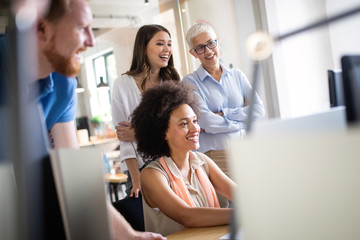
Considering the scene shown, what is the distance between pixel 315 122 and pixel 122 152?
1380 millimetres

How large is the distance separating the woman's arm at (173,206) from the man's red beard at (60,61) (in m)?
0.68

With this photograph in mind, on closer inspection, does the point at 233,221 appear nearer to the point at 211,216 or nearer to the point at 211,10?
the point at 211,216

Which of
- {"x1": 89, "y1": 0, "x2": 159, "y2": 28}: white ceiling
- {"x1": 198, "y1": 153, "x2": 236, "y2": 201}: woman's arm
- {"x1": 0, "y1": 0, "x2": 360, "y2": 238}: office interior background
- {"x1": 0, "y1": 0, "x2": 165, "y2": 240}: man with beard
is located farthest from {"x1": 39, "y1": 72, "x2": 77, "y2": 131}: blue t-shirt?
{"x1": 89, "y1": 0, "x2": 159, "y2": 28}: white ceiling

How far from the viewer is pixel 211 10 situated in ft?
11.3

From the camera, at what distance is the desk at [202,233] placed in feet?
3.53

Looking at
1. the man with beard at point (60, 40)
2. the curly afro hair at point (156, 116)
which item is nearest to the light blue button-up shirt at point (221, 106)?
the curly afro hair at point (156, 116)

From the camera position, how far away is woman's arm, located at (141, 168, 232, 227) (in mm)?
1211

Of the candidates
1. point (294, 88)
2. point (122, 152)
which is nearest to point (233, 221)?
point (122, 152)

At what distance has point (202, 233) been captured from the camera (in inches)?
44.6

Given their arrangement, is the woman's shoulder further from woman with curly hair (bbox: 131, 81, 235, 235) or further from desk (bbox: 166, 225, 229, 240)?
desk (bbox: 166, 225, 229, 240)

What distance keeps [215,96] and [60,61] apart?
4.31 ft

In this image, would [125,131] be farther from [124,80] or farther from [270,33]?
[270,33]

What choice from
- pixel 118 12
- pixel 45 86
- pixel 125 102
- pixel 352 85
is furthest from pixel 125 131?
pixel 118 12

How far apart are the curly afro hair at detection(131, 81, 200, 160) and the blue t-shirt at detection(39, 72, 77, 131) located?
2.07ft
